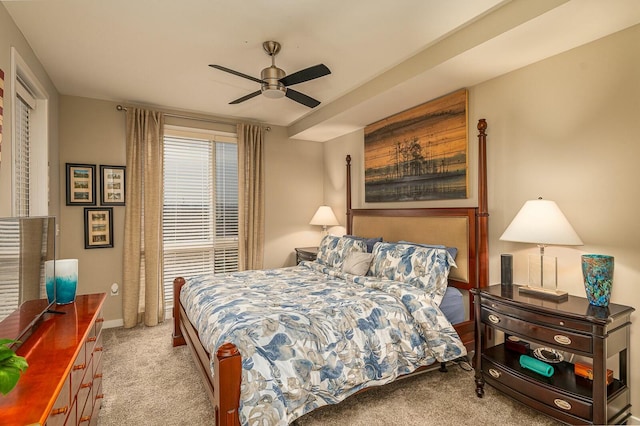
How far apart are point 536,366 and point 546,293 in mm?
503

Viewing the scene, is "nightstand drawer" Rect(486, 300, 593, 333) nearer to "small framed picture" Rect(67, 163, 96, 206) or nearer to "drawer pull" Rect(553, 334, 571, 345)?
"drawer pull" Rect(553, 334, 571, 345)

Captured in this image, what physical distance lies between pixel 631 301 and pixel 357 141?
3397 millimetres

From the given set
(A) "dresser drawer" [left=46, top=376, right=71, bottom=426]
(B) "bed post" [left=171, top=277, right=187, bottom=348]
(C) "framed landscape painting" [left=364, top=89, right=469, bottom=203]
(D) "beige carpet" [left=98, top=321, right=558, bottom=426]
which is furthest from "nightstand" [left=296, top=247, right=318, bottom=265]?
(A) "dresser drawer" [left=46, top=376, right=71, bottom=426]

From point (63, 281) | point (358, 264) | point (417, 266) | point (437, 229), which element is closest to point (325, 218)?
point (358, 264)

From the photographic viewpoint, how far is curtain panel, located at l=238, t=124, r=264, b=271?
4.82 metres

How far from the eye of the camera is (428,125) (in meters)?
3.52

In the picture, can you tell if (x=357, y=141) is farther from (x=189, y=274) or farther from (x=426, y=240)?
(x=189, y=274)

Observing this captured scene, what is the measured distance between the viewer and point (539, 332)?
214 centimetres

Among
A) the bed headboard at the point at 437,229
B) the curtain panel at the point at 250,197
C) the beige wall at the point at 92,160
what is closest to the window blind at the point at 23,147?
the beige wall at the point at 92,160

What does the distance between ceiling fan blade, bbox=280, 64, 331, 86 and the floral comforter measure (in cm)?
177

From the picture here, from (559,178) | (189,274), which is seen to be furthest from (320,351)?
(189,274)

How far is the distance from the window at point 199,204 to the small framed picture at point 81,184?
814 mm

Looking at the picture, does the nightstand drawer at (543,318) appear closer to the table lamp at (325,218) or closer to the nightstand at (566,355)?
the nightstand at (566,355)

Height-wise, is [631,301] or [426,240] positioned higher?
[426,240]
